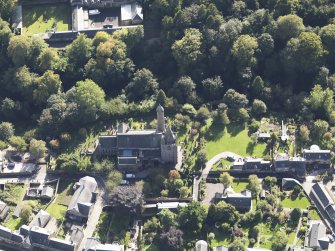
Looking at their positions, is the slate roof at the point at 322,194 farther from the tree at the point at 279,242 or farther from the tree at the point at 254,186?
the tree at the point at 279,242

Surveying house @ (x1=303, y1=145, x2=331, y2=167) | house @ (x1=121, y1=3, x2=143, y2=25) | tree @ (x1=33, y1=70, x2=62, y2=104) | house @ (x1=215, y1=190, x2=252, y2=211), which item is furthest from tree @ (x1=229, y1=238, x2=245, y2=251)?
house @ (x1=121, y1=3, x2=143, y2=25)

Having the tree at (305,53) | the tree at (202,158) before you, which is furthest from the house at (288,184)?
the tree at (305,53)

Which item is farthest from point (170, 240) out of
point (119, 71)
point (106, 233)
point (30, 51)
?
point (30, 51)

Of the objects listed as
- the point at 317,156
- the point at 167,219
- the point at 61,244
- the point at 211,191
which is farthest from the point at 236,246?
the point at 61,244

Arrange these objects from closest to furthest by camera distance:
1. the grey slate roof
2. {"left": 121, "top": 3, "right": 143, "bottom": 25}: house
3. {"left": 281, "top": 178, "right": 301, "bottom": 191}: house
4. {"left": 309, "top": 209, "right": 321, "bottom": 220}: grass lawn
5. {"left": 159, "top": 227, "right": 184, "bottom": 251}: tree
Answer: {"left": 159, "top": 227, "right": 184, "bottom": 251}: tree → {"left": 309, "top": 209, "right": 321, "bottom": 220}: grass lawn → {"left": 281, "top": 178, "right": 301, "bottom": 191}: house → the grey slate roof → {"left": 121, "top": 3, "right": 143, "bottom": 25}: house

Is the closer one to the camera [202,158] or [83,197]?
[83,197]

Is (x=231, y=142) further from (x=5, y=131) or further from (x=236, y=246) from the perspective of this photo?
(x=5, y=131)

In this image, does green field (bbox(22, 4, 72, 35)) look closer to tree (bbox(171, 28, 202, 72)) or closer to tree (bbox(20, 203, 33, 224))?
tree (bbox(171, 28, 202, 72))
